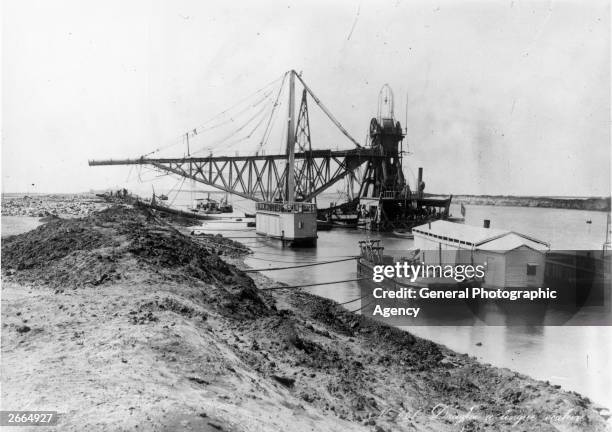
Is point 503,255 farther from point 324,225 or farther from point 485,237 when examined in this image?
point 324,225

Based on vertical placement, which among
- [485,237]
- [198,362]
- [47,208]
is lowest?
[198,362]

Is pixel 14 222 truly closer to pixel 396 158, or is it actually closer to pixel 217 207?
pixel 396 158

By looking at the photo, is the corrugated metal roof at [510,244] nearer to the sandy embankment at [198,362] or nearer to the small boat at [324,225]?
the sandy embankment at [198,362]

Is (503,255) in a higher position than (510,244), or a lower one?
lower

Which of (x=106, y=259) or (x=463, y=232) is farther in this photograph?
(x=463, y=232)

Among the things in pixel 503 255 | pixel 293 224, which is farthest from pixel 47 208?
pixel 503 255

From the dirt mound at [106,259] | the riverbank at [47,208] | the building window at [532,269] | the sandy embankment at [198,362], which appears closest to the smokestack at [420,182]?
the riverbank at [47,208]
